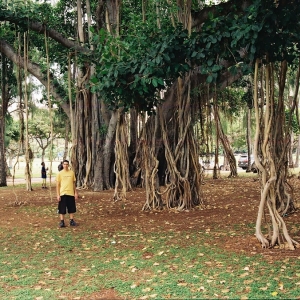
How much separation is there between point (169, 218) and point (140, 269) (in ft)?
10.4

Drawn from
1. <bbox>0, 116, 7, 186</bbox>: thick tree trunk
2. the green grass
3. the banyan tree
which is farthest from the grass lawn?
<bbox>0, 116, 7, 186</bbox>: thick tree trunk

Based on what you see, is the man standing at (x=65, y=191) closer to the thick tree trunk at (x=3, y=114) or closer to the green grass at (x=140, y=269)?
the green grass at (x=140, y=269)

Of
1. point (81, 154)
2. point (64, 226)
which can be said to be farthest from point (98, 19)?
point (64, 226)

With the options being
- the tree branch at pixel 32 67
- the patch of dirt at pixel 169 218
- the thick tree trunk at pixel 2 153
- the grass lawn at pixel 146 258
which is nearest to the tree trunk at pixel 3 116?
the thick tree trunk at pixel 2 153

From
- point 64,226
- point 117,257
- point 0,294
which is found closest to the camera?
point 0,294

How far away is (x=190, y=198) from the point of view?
28.2 ft

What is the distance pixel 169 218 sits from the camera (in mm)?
7738

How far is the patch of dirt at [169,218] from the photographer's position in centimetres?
576

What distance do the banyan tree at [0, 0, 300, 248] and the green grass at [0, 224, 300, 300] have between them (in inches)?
36.8

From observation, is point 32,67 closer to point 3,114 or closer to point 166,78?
point 3,114

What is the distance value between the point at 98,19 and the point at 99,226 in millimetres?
7249

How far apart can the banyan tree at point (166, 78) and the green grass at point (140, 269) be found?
3.07 feet

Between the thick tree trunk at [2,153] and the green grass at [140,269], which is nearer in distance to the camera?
the green grass at [140,269]

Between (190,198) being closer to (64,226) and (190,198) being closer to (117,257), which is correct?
(64,226)
